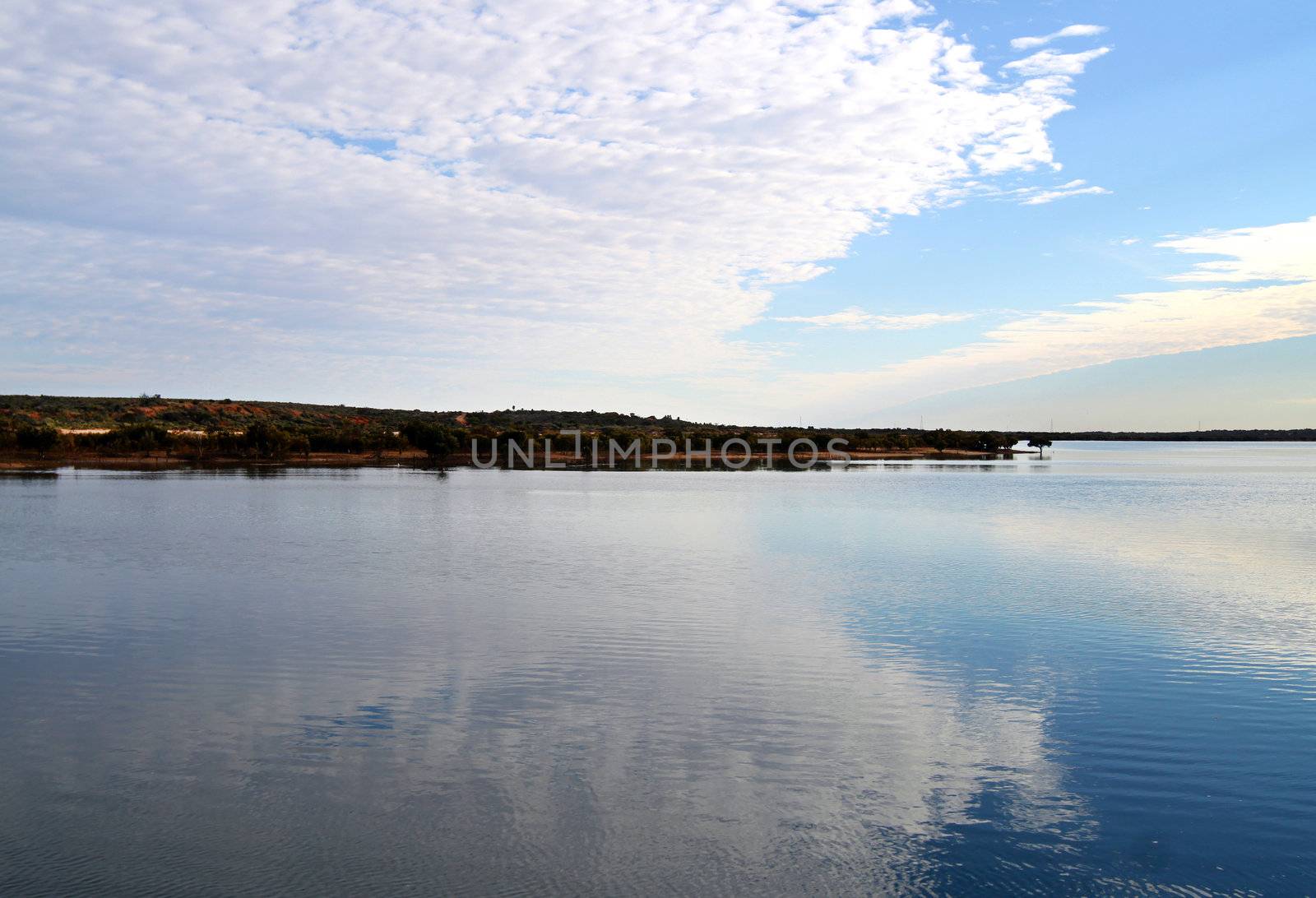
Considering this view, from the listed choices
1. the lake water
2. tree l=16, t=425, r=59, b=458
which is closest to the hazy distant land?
tree l=16, t=425, r=59, b=458

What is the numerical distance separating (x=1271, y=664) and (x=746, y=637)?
5.92 metres

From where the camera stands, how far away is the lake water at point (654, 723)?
20.5 ft

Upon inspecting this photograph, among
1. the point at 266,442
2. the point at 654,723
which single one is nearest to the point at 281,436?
the point at 266,442

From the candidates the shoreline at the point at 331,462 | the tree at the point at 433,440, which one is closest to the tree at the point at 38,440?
the shoreline at the point at 331,462

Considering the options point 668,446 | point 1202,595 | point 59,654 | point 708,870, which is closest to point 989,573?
point 1202,595

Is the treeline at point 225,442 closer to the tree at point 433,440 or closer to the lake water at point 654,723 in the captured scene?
the tree at point 433,440

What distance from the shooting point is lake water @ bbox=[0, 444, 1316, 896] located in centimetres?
624

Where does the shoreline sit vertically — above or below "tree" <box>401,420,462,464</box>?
below

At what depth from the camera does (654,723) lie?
29.0 ft

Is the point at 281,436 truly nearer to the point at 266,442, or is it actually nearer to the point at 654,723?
the point at 266,442

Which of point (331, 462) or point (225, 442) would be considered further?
point (225, 442)

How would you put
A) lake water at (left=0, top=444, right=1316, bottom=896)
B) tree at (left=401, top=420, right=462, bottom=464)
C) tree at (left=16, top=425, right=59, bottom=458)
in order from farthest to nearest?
tree at (left=401, top=420, right=462, bottom=464) → tree at (left=16, top=425, right=59, bottom=458) → lake water at (left=0, top=444, right=1316, bottom=896)

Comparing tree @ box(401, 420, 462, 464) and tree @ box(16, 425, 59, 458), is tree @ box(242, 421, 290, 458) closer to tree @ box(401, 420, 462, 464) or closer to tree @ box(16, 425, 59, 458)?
tree @ box(401, 420, 462, 464)

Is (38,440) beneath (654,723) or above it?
above
